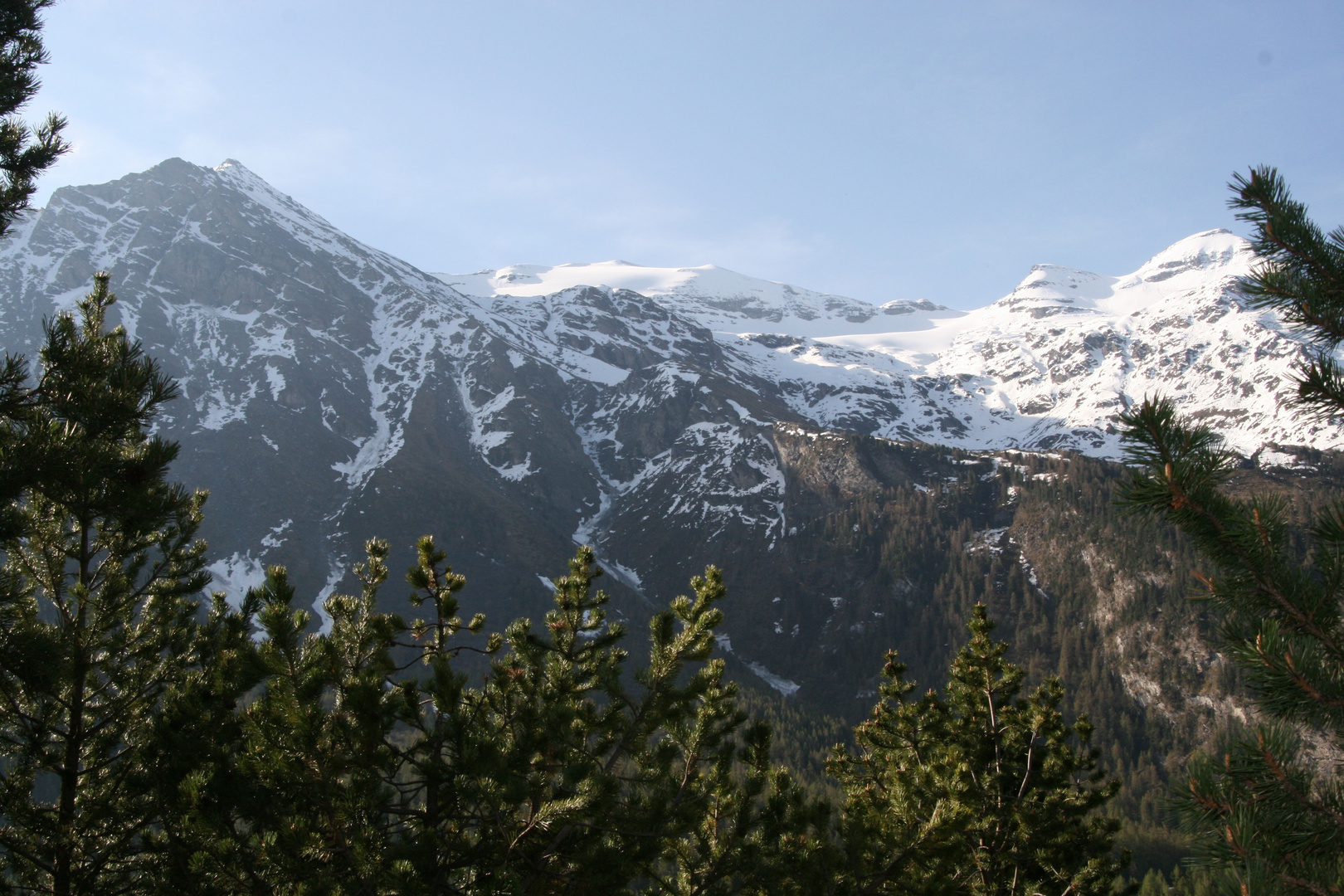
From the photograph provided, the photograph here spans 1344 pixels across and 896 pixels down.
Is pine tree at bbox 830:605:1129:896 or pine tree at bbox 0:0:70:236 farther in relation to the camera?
pine tree at bbox 830:605:1129:896

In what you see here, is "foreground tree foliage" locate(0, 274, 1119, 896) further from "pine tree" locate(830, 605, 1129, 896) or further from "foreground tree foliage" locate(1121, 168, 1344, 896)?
"foreground tree foliage" locate(1121, 168, 1344, 896)

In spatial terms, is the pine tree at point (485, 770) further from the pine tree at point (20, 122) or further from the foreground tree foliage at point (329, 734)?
the pine tree at point (20, 122)

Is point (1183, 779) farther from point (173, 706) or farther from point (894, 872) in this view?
point (173, 706)

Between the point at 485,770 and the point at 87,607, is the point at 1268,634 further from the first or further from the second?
the point at 87,607

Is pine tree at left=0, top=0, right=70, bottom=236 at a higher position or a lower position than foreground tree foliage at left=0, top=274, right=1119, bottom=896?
higher

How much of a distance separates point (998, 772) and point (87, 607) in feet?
47.0

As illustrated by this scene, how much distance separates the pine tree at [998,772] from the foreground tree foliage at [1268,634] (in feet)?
21.2

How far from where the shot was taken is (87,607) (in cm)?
970

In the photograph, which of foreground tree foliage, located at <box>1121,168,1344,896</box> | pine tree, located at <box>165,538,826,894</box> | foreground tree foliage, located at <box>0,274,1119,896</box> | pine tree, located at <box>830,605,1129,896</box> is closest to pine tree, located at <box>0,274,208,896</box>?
foreground tree foliage, located at <box>0,274,1119,896</box>

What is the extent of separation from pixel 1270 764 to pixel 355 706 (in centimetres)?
664

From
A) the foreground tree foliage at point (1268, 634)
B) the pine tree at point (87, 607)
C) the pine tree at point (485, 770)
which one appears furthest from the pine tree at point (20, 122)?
the foreground tree foliage at point (1268, 634)

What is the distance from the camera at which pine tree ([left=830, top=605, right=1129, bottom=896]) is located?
13.1 meters

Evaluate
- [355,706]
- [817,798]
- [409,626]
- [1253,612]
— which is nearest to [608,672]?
[409,626]

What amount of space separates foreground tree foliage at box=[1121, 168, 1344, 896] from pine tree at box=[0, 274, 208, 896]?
9301 mm
